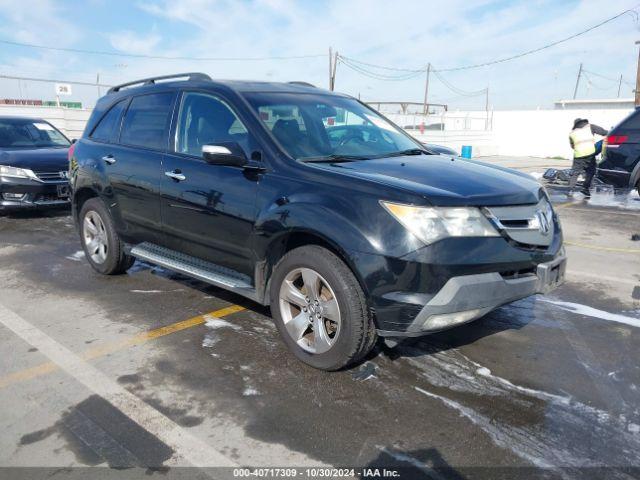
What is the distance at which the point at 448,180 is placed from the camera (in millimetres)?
3279

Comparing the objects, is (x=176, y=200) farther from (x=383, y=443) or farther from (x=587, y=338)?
(x=587, y=338)

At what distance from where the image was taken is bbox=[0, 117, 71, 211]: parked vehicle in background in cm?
814

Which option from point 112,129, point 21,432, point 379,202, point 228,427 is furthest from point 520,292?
point 112,129

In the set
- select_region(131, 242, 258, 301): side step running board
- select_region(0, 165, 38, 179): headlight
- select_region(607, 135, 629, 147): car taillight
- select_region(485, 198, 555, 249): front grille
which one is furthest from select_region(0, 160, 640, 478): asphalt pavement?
select_region(607, 135, 629, 147): car taillight

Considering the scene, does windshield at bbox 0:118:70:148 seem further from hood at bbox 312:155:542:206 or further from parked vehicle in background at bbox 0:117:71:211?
hood at bbox 312:155:542:206

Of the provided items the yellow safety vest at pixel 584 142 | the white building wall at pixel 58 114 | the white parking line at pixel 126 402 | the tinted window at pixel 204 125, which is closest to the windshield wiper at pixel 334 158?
the tinted window at pixel 204 125

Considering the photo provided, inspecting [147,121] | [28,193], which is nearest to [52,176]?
[28,193]

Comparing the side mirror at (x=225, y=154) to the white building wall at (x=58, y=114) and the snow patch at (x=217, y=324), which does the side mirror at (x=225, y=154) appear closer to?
the snow patch at (x=217, y=324)

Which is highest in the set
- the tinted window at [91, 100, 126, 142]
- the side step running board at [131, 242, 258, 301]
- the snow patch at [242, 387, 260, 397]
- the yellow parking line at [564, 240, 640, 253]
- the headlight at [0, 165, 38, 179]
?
the tinted window at [91, 100, 126, 142]

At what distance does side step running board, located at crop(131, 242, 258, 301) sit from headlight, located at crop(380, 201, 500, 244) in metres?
1.30

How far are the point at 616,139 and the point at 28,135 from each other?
1051 centimetres

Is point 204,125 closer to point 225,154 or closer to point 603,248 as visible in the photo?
point 225,154

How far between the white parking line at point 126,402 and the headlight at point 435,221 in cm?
151

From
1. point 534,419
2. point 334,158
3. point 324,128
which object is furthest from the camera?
point 324,128
